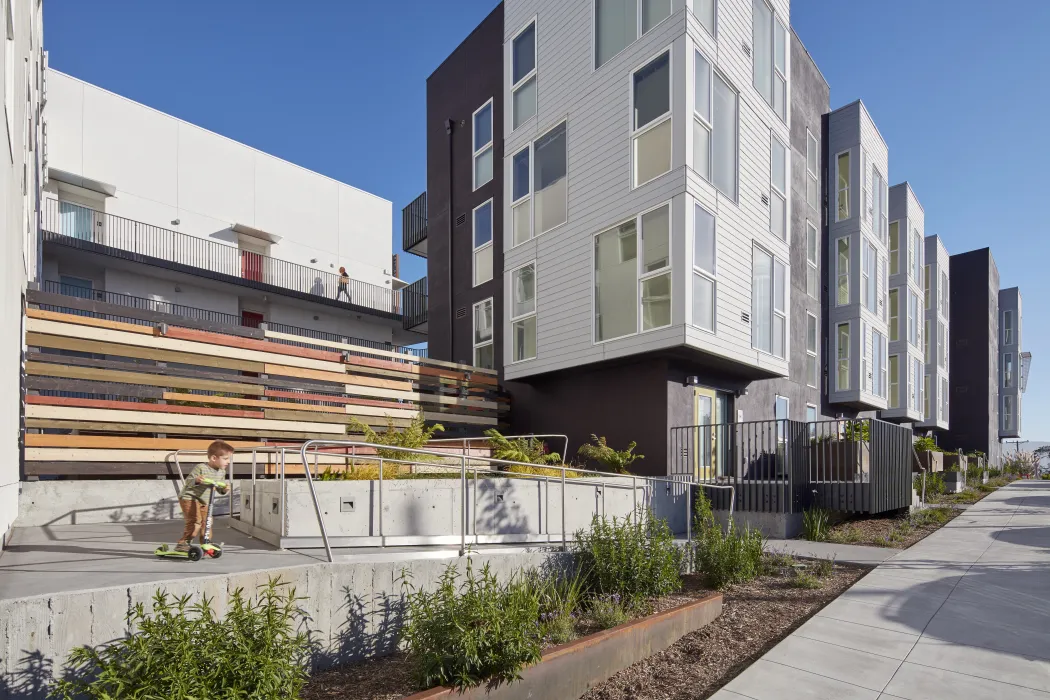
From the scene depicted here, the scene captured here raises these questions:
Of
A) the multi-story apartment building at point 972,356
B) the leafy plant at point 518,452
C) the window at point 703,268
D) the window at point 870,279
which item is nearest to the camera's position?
the leafy plant at point 518,452

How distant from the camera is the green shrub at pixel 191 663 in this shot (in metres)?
3.48

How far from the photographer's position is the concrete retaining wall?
147 inches

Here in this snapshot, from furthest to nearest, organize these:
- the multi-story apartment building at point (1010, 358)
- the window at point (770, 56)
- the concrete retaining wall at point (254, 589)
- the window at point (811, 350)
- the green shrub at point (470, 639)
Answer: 1. the multi-story apartment building at point (1010, 358)
2. the window at point (811, 350)
3. the window at point (770, 56)
4. the green shrub at point (470, 639)
5. the concrete retaining wall at point (254, 589)

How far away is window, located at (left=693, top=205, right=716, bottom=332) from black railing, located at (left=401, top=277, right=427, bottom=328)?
524 inches

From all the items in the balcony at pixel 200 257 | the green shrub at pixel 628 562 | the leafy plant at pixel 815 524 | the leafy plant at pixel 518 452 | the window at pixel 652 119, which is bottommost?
the leafy plant at pixel 815 524

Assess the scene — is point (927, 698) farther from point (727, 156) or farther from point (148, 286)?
point (148, 286)

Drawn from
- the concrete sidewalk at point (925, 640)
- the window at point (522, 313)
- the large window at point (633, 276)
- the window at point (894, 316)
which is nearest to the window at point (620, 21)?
the large window at point (633, 276)

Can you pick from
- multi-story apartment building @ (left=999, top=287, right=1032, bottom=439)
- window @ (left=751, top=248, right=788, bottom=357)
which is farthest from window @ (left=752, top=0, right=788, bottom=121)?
multi-story apartment building @ (left=999, top=287, right=1032, bottom=439)

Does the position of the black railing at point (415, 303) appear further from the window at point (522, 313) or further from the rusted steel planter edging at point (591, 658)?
the rusted steel planter edging at point (591, 658)

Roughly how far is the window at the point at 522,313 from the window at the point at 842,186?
45.7ft

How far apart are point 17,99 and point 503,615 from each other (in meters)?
7.31

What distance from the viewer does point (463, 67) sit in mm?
20359

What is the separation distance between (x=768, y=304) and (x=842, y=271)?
1007cm

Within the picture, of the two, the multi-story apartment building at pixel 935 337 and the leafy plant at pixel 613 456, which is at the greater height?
the multi-story apartment building at pixel 935 337
